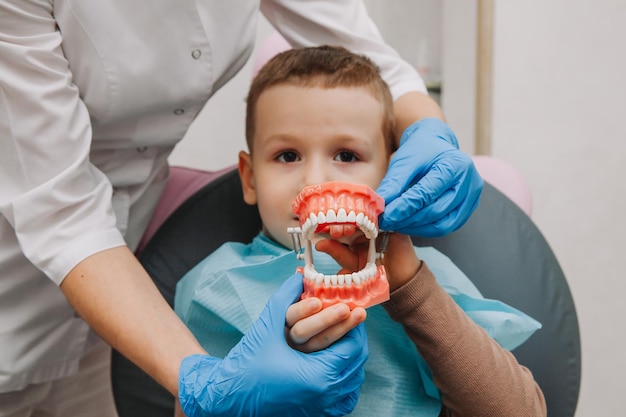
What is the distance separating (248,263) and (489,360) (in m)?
0.45

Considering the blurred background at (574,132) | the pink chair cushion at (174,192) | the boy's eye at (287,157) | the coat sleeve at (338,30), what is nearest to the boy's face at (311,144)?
the boy's eye at (287,157)

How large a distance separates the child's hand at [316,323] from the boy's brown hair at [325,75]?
0.48 metres

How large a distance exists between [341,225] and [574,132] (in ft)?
4.69

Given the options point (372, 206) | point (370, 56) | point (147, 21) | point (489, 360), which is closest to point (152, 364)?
A: point (372, 206)

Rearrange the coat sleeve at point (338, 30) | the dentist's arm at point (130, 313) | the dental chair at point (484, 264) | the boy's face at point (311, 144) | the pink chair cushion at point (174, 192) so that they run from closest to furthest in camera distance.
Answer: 1. the dentist's arm at point (130, 313)
2. the boy's face at point (311, 144)
3. the dental chair at point (484, 264)
4. the coat sleeve at point (338, 30)
5. the pink chair cushion at point (174, 192)

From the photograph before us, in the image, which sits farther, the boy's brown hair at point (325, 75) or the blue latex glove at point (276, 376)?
the boy's brown hair at point (325, 75)

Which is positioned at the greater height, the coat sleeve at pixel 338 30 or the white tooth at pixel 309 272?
the coat sleeve at pixel 338 30

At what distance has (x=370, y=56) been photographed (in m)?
1.42

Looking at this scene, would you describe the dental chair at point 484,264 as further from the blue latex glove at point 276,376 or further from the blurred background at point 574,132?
the blurred background at point 574,132

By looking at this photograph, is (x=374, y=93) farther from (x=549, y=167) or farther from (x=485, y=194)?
(x=549, y=167)

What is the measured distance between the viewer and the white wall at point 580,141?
6.42 feet

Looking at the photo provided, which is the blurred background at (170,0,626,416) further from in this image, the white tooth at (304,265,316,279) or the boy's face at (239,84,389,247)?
the white tooth at (304,265,316,279)

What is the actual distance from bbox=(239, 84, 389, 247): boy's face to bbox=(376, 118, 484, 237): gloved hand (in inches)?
3.8

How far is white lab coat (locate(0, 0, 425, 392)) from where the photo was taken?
1015 millimetres
